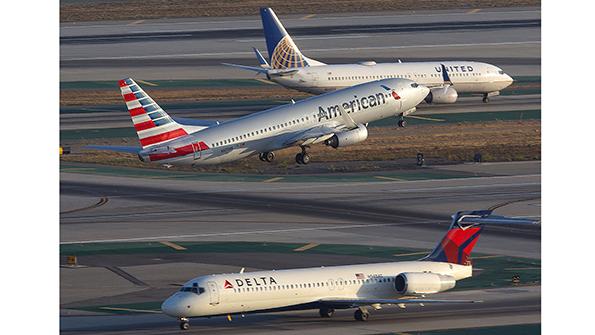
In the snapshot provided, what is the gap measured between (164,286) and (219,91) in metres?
89.9

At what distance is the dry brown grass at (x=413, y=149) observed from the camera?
5148 inches

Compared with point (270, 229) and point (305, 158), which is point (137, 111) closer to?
point (270, 229)

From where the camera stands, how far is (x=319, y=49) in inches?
7781

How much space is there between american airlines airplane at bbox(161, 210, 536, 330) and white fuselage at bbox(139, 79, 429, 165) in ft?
143

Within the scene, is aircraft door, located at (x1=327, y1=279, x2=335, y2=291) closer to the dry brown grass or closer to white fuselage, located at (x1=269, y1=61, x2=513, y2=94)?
the dry brown grass

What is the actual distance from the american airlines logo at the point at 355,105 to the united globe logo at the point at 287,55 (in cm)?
2892

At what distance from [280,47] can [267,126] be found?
38.3 m

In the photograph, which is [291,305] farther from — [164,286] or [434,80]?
[434,80]

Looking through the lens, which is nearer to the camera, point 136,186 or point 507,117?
point 136,186

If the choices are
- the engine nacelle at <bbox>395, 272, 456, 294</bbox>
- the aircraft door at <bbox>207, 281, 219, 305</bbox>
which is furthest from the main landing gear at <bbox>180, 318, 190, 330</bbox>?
the engine nacelle at <bbox>395, 272, 456, 294</bbox>

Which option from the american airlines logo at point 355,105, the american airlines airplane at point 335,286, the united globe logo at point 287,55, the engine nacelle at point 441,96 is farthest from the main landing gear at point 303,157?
the american airlines airplane at point 335,286

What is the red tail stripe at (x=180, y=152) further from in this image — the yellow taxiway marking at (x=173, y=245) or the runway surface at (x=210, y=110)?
the runway surface at (x=210, y=110)
